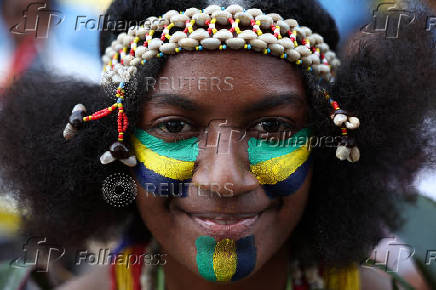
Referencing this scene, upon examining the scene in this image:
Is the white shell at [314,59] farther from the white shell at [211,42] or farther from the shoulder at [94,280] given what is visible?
the shoulder at [94,280]

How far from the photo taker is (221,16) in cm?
179

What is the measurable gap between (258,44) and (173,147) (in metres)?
0.55

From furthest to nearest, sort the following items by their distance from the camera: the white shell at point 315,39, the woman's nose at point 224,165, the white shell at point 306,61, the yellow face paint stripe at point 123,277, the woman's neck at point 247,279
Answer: the yellow face paint stripe at point 123,277 < the woman's neck at point 247,279 < the white shell at point 315,39 < the white shell at point 306,61 < the woman's nose at point 224,165

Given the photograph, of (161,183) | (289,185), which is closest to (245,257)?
(289,185)

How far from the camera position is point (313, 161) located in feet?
6.77

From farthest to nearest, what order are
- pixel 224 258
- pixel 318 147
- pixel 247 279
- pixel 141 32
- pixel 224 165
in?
pixel 247 279 < pixel 318 147 < pixel 141 32 < pixel 224 258 < pixel 224 165

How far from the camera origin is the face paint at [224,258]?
5.95ft

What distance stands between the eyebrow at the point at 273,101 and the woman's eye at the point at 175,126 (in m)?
0.27

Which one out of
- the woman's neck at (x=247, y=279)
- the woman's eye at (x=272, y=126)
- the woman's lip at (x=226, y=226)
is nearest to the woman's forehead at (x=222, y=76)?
the woman's eye at (x=272, y=126)

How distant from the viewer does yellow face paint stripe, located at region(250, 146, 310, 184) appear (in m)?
1.82

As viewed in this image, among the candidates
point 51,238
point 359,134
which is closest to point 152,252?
point 51,238

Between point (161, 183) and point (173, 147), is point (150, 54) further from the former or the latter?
point (161, 183)

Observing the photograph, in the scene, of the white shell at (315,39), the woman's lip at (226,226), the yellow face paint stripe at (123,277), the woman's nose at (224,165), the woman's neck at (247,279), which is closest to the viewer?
the woman's nose at (224,165)

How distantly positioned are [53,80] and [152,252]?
41.9 inches
